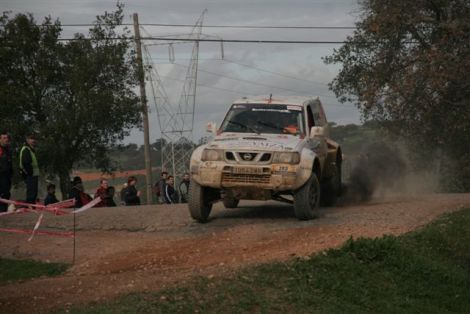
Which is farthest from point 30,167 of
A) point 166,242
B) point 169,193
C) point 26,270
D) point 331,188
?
point 331,188

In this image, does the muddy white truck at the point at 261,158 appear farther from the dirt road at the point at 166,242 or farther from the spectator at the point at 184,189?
the spectator at the point at 184,189

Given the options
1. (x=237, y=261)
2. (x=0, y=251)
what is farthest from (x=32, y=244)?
(x=237, y=261)

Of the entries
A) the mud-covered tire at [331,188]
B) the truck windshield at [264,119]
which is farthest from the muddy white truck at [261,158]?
the mud-covered tire at [331,188]

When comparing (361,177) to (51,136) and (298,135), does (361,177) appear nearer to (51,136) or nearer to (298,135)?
(298,135)

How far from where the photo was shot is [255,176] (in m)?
12.3

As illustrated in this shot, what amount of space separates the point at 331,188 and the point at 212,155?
13.7 ft

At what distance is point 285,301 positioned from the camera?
8031mm

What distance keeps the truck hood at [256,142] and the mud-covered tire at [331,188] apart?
9.13 feet

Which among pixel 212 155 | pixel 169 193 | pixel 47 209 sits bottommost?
pixel 169 193

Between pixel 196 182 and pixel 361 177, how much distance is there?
290 inches

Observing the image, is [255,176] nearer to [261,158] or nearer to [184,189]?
[261,158]

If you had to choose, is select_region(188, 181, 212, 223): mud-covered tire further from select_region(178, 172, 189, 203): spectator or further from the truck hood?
select_region(178, 172, 189, 203): spectator

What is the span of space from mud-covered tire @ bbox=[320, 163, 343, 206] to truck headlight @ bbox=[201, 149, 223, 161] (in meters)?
3.85

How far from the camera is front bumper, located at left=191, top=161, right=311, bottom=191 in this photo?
1224 cm
